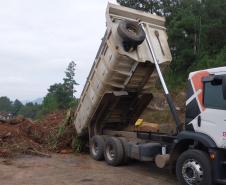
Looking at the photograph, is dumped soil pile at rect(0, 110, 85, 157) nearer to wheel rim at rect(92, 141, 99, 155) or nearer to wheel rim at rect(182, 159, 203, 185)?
wheel rim at rect(92, 141, 99, 155)

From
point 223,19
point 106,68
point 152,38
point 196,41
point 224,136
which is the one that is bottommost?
point 224,136

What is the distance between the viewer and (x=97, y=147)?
902 cm

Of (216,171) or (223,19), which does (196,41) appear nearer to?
(223,19)

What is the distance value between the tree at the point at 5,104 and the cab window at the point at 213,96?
111m

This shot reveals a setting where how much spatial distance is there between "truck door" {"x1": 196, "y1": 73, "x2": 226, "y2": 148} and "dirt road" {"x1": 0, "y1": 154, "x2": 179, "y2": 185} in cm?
175

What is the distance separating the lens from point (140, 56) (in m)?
7.36

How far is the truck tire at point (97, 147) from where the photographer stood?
859cm

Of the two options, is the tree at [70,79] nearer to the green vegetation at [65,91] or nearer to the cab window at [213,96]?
the green vegetation at [65,91]

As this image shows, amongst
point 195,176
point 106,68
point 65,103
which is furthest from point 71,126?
point 65,103

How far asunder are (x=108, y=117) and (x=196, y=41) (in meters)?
12.5

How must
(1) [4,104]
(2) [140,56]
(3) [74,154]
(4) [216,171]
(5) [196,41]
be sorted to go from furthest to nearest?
(1) [4,104] < (5) [196,41] < (3) [74,154] < (2) [140,56] < (4) [216,171]

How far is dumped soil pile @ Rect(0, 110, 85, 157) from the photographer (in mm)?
9609

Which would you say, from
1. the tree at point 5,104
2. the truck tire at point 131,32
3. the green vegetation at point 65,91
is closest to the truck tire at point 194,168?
the truck tire at point 131,32

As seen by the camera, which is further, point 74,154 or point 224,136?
point 74,154
